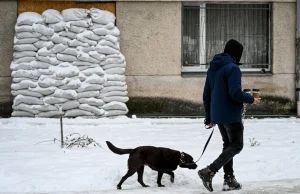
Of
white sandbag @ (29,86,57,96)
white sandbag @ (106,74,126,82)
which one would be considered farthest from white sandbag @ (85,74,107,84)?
white sandbag @ (29,86,57,96)

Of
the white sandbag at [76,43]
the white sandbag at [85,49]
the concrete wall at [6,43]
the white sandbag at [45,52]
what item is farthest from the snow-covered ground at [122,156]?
the white sandbag at [76,43]

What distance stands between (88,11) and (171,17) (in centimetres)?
185

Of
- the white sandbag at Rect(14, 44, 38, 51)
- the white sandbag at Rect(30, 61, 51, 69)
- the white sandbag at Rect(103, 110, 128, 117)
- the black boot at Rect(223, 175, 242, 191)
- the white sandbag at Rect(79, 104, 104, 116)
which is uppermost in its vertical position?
the white sandbag at Rect(14, 44, 38, 51)

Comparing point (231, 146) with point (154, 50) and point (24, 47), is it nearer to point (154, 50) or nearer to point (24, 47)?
point (154, 50)

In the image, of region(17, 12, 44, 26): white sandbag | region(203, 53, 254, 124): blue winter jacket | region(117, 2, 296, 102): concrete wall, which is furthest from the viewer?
region(117, 2, 296, 102): concrete wall

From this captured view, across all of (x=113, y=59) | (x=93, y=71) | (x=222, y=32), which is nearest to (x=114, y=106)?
(x=93, y=71)

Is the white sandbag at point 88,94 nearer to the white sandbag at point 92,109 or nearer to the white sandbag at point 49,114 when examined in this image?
the white sandbag at point 92,109

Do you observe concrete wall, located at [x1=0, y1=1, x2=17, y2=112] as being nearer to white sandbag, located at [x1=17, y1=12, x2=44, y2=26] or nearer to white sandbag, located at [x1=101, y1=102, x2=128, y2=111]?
white sandbag, located at [x1=17, y1=12, x2=44, y2=26]

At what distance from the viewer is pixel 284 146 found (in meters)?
8.29

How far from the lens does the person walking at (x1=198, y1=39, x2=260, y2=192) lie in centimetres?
548

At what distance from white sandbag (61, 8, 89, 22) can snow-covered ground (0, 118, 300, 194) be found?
2.14 metres

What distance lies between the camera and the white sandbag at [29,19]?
11.0m

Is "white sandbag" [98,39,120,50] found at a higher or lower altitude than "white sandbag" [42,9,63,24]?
lower

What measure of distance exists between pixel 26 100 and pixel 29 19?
1.70 m
